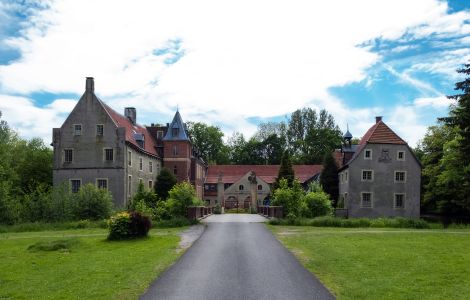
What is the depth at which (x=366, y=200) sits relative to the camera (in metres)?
53.1

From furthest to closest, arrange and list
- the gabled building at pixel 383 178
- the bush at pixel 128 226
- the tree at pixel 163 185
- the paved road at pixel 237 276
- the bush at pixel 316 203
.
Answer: the tree at pixel 163 185, the gabled building at pixel 383 178, the bush at pixel 316 203, the bush at pixel 128 226, the paved road at pixel 237 276

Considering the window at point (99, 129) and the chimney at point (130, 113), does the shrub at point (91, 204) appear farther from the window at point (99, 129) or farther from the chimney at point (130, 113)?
the chimney at point (130, 113)

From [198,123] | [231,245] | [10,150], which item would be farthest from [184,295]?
[198,123]

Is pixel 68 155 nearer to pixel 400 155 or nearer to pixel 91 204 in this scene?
pixel 91 204

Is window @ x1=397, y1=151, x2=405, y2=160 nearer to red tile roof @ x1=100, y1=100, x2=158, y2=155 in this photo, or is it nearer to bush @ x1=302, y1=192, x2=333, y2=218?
bush @ x1=302, y1=192, x2=333, y2=218

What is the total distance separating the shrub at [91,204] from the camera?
37.2 meters

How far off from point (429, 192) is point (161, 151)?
114ft

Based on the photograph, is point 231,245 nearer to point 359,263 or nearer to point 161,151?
point 359,263

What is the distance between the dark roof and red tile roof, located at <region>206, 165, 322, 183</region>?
784 inches

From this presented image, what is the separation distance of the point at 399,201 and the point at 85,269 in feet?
147

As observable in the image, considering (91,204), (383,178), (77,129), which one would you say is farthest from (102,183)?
(383,178)

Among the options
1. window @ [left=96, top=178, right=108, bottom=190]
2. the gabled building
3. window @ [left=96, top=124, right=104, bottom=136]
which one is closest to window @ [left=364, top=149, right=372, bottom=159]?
the gabled building

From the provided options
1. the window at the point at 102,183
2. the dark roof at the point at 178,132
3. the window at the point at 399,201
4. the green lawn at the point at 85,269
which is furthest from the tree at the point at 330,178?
the green lawn at the point at 85,269

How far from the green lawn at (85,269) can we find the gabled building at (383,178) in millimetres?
34558
